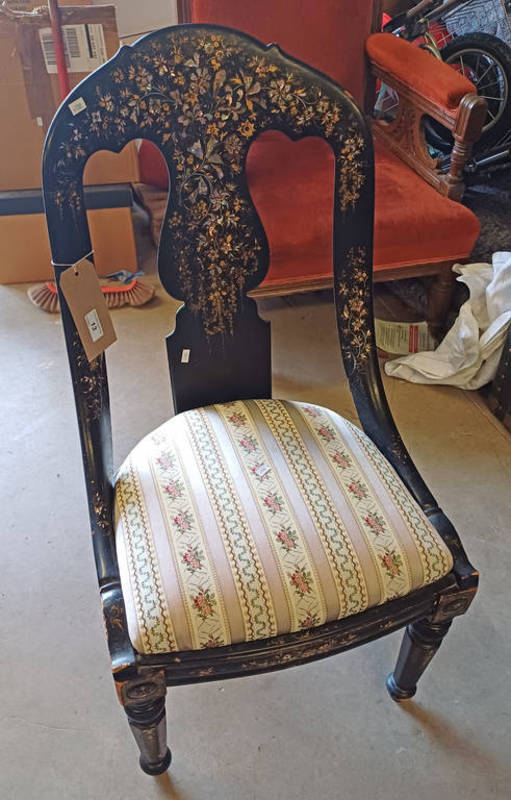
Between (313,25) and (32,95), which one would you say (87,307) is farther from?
(32,95)

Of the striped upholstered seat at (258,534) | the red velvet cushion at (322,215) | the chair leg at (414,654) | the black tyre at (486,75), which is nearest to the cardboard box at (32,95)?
the red velvet cushion at (322,215)

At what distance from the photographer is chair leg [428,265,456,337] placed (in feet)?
5.32

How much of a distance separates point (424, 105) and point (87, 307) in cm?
114

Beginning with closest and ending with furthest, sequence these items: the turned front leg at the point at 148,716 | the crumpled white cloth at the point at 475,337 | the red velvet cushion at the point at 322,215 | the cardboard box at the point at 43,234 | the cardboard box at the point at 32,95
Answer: the turned front leg at the point at 148,716, the red velvet cushion at the point at 322,215, the crumpled white cloth at the point at 475,337, the cardboard box at the point at 32,95, the cardboard box at the point at 43,234

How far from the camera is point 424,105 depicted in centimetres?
156

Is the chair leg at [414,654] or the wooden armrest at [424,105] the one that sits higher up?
the wooden armrest at [424,105]

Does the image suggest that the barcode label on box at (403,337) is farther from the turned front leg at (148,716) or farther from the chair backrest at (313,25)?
the turned front leg at (148,716)

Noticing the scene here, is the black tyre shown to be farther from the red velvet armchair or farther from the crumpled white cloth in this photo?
the crumpled white cloth

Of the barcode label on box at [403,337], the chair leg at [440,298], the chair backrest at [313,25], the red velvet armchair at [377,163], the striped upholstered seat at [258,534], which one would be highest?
the chair backrest at [313,25]

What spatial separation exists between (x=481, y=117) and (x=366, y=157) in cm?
75

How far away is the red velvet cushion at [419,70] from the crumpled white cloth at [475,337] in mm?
390

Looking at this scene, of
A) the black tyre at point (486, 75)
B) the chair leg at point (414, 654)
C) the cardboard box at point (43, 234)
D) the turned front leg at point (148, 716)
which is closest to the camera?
the turned front leg at point (148, 716)

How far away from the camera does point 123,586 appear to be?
0.76 m

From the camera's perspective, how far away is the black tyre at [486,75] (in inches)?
83.2
